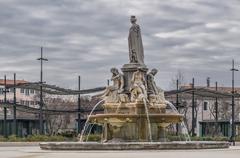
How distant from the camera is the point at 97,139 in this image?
46031 millimetres

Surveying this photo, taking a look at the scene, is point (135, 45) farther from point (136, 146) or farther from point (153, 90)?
point (136, 146)

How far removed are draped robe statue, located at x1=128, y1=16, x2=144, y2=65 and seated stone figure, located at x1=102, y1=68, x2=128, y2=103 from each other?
4.05ft

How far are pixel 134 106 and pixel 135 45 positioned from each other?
3833 millimetres

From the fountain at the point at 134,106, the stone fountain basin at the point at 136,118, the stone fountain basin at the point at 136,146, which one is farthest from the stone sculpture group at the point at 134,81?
the stone fountain basin at the point at 136,146

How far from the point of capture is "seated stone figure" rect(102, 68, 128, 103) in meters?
34.8

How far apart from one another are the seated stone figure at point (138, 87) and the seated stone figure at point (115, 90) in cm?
59

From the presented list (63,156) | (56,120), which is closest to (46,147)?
(63,156)

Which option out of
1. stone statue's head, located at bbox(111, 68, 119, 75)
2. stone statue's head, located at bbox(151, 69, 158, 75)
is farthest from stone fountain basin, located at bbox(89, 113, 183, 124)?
stone statue's head, located at bbox(151, 69, 158, 75)

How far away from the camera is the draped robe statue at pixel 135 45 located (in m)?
35.9

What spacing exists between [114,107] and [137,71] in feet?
7.34

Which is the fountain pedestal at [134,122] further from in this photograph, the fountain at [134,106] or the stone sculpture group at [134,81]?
the stone sculpture group at [134,81]

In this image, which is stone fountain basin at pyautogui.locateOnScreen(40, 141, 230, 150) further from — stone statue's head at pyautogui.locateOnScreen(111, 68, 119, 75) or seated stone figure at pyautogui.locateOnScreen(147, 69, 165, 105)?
stone statue's head at pyautogui.locateOnScreen(111, 68, 119, 75)

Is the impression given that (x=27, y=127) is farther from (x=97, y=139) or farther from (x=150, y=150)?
(x=150, y=150)

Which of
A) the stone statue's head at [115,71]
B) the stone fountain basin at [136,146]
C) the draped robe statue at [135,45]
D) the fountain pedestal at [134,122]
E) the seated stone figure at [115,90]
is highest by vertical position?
the draped robe statue at [135,45]
